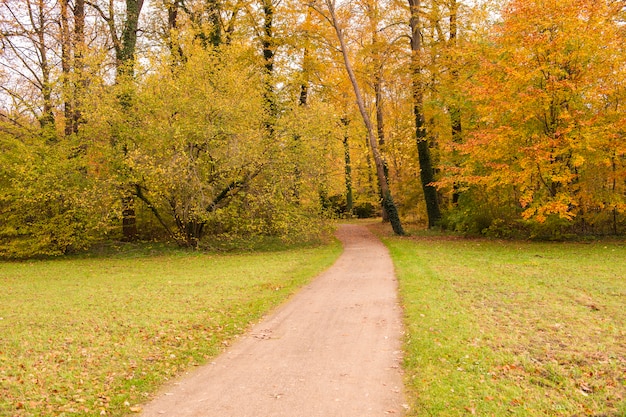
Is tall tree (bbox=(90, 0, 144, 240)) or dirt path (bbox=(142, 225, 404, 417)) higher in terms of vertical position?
tall tree (bbox=(90, 0, 144, 240))

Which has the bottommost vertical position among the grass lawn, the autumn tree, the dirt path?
the dirt path

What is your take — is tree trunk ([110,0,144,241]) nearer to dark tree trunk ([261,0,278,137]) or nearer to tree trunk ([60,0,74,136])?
tree trunk ([60,0,74,136])

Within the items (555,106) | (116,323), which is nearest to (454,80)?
(555,106)

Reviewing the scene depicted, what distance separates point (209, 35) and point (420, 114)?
11.1m

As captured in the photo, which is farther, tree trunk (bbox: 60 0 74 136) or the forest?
tree trunk (bbox: 60 0 74 136)

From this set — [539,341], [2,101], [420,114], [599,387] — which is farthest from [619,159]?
[2,101]

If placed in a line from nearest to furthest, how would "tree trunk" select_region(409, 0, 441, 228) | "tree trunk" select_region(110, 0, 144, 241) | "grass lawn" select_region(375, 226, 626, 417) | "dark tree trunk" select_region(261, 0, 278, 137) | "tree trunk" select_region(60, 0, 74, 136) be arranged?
"grass lawn" select_region(375, 226, 626, 417) → "tree trunk" select_region(60, 0, 74, 136) → "dark tree trunk" select_region(261, 0, 278, 137) → "tree trunk" select_region(110, 0, 144, 241) → "tree trunk" select_region(409, 0, 441, 228)

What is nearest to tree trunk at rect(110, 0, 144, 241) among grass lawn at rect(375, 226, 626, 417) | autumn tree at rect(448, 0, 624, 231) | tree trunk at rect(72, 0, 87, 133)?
tree trunk at rect(72, 0, 87, 133)

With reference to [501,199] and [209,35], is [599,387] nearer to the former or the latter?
[501,199]

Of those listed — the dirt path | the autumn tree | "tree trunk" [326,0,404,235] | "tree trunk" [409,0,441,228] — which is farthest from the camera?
"tree trunk" [409,0,441,228]

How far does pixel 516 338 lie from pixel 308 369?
9.30 ft

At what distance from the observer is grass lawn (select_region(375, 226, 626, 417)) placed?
423 cm

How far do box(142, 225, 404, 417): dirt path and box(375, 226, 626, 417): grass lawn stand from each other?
0.36 metres

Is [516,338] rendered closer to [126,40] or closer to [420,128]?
[420,128]
